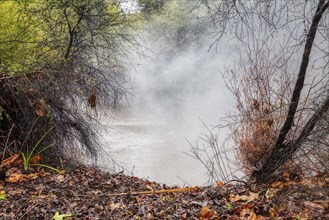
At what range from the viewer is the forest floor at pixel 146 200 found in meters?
3.75

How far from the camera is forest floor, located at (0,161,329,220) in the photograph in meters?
3.75

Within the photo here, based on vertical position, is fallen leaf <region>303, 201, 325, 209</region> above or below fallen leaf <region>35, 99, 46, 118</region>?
below

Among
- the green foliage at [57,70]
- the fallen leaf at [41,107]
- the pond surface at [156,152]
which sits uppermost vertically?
the pond surface at [156,152]

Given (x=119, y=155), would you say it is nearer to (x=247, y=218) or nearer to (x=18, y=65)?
(x=18, y=65)

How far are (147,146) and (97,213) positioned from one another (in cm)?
1062

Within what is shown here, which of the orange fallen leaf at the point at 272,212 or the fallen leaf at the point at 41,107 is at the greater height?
the fallen leaf at the point at 41,107

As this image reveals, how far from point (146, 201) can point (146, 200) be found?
0.06 m

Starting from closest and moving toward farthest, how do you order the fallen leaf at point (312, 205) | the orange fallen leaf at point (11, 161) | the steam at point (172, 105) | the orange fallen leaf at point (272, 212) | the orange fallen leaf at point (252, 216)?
the orange fallen leaf at point (252, 216) < the orange fallen leaf at point (272, 212) < the fallen leaf at point (312, 205) < the orange fallen leaf at point (11, 161) < the steam at point (172, 105)

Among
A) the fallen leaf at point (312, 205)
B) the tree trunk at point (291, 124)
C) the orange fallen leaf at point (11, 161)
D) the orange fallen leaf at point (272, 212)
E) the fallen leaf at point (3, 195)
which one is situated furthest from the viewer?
the orange fallen leaf at point (11, 161)

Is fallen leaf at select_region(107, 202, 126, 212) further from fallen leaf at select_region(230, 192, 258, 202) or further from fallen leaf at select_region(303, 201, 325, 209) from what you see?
fallen leaf at select_region(303, 201, 325, 209)

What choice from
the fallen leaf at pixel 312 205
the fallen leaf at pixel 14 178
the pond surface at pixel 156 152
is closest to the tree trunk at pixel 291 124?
the fallen leaf at pixel 312 205

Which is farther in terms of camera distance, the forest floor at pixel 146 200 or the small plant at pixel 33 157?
the small plant at pixel 33 157

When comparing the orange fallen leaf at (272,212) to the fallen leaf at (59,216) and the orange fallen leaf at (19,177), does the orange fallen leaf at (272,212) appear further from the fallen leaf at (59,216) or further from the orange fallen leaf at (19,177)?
the orange fallen leaf at (19,177)

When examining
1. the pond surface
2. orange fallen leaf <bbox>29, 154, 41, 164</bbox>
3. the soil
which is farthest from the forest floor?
the pond surface
